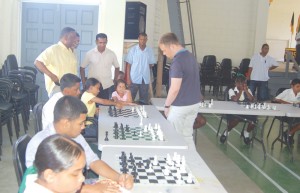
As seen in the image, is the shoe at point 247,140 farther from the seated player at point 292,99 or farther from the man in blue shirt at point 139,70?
the man in blue shirt at point 139,70

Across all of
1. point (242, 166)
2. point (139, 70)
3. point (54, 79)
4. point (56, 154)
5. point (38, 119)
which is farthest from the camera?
point (139, 70)

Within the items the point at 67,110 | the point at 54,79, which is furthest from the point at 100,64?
the point at 67,110

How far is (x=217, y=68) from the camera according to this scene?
12.4 meters

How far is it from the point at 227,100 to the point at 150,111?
225 cm

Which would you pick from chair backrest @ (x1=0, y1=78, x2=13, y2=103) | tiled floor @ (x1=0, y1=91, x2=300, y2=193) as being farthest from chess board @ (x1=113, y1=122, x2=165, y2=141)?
chair backrest @ (x1=0, y1=78, x2=13, y2=103)

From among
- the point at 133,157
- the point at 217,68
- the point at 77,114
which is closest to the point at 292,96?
the point at 133,157

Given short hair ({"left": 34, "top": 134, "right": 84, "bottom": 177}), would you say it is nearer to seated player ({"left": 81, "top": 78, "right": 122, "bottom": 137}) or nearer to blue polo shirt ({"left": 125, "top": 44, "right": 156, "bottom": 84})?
seated player ({"left": 81, "top": 78, "right": 122, "bottom": 137})

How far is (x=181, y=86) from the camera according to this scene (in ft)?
14.3

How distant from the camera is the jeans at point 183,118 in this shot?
174 inches

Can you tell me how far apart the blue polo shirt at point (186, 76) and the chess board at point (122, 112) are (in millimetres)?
465

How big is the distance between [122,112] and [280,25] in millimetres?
12930

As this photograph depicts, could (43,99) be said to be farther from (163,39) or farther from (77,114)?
(77,114)

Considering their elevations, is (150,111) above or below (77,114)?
below

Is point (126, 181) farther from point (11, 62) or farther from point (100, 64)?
point (11, 62)
